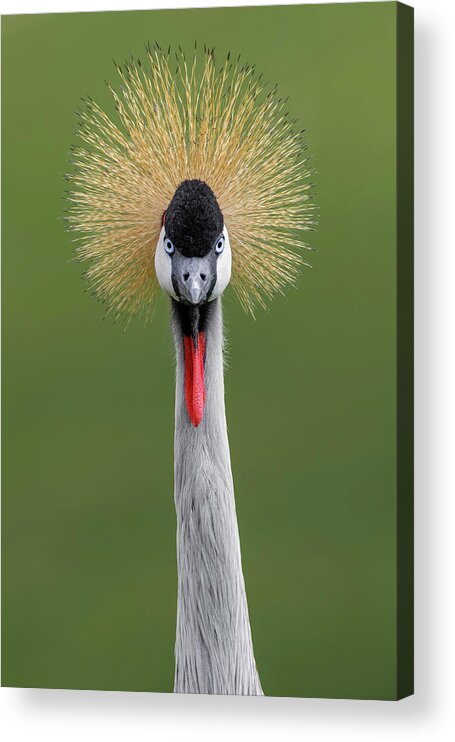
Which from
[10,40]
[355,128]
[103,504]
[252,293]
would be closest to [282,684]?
[103,504]

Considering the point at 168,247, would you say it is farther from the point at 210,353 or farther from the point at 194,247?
the point at 210,353

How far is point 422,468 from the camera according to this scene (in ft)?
14.8

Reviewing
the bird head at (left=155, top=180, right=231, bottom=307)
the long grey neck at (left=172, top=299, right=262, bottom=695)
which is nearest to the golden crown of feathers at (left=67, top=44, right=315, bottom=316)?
the bird head at (left=155, top=180, right=231, bottom=307)

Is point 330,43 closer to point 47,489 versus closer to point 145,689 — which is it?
point 47,489

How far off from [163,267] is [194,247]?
0.14 metres

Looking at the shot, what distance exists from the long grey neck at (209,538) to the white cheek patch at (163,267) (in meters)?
0.10

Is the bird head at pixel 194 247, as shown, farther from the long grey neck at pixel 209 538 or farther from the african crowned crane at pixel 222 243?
the long grey neck at pixel 209 538

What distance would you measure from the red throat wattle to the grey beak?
13 centimetres

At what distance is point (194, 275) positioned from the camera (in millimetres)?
4215

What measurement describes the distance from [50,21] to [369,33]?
0.92m

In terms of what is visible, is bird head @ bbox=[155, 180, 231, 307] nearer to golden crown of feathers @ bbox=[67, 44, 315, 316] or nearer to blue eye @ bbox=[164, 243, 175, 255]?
blue eye @ bbox=[164, 243, 175, 255]

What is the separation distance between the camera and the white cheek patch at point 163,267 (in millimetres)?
4281

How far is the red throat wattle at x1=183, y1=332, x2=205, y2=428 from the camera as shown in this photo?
4.29m

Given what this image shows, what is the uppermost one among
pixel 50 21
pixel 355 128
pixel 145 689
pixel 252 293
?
pixel 50 21
